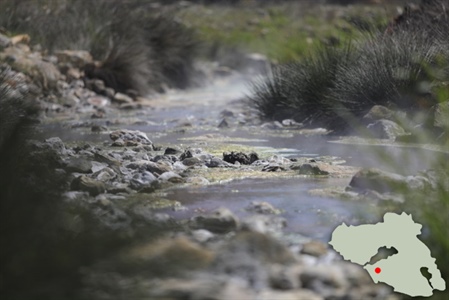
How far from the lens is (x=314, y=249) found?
353 cm

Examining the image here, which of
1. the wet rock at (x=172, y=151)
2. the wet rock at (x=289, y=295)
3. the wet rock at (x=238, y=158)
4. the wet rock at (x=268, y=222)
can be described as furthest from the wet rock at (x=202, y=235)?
the wet rock at (x=172, y=151)

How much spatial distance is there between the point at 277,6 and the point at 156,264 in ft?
90.6

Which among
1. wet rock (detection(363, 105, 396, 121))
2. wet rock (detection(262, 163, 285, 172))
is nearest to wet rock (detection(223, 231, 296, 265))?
wet rock (detection(262, 163, 285, 172))

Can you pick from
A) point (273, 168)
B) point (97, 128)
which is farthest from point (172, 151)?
point (97, 128)

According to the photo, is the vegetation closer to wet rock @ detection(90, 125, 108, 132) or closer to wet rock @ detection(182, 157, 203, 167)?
wet rock @ detection(90, 125, 108, 132)

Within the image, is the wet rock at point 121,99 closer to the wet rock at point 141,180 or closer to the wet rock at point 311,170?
the wet rock at point 311,170

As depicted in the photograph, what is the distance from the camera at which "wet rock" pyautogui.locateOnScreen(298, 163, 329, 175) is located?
18.5 feet

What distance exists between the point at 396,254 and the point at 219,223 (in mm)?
756

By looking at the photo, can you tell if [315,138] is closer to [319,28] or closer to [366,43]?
[366,43]

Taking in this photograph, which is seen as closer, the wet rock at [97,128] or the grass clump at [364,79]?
the grass clump at [364,79]

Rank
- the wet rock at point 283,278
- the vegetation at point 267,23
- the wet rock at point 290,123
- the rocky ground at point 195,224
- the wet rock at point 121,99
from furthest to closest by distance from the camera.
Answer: the vegetation at point 267,23 → the wet rock at point 121,99 → the wet rock at point 290,123 → the wet rock at point 283,278 → the rocky ground at point 195,224

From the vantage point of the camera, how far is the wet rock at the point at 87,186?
4.73 m

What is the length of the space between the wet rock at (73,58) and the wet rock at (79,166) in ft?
25.7

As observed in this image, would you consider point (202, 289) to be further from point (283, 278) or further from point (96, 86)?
point (96, 86)
